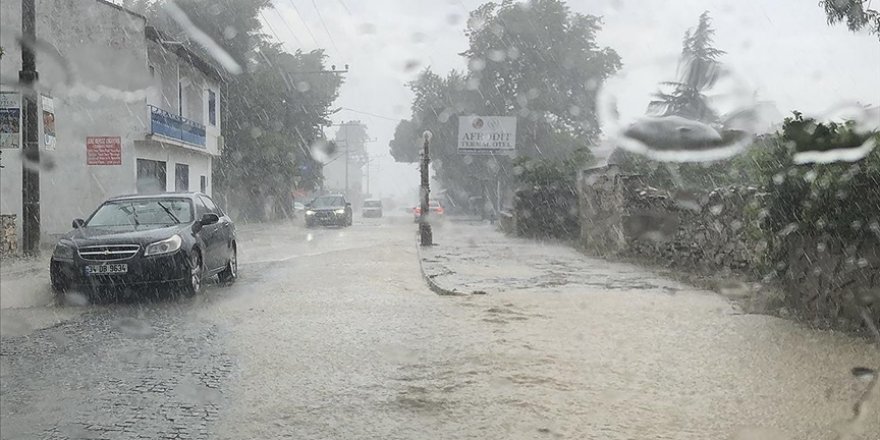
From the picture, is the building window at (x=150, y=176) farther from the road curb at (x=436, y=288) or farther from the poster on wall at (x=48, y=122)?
the road curb at (x=436, y=288)

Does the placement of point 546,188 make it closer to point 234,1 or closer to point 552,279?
point 552,279

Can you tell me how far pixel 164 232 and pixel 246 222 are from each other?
34.0 m

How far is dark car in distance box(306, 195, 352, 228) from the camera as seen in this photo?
118 feet

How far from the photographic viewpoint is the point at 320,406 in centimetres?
509

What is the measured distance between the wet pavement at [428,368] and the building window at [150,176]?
15014 mm

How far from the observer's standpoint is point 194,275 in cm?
1012

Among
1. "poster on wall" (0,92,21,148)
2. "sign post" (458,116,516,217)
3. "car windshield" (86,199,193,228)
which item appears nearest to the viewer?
"poster on wall" (0,92,21,148)

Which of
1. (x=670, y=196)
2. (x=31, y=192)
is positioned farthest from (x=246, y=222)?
(x=670, y=196)

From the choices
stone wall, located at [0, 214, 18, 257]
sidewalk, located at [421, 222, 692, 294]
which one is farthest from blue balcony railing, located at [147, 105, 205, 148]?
sidewalk, located at [421, 222, 692, 294]

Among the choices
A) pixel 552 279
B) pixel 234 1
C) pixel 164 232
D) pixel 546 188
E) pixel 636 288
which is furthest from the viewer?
pixel 234 1

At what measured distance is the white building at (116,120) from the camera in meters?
12.9

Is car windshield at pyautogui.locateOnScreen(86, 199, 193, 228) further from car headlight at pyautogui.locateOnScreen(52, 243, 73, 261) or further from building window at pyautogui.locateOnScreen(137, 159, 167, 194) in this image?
building window at pyautogui.locateOnScreen(137, 159, 167, 194)

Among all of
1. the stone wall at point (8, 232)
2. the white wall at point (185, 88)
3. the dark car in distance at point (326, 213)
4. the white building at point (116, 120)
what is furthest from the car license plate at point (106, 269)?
the dark car in distance at point (326, 213)

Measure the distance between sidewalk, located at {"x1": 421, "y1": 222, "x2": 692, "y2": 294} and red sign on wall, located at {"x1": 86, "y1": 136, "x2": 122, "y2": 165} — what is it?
8.70 metres
